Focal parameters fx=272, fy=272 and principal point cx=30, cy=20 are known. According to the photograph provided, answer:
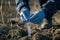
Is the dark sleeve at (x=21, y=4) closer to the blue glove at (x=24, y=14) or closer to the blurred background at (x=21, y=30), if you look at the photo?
the blue glove at (x=24, y=14)

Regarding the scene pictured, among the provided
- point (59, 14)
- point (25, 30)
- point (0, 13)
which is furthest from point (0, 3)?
point (25, 30)

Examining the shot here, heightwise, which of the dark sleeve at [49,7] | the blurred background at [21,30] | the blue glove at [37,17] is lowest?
the blurred background at [21,30]

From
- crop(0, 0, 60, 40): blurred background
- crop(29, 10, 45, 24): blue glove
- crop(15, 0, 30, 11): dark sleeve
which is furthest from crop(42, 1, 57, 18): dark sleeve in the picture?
crop(0, 0, 60, 40): blurred background

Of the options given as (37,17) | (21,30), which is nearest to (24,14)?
(37,17)

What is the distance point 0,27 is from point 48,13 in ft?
3.08

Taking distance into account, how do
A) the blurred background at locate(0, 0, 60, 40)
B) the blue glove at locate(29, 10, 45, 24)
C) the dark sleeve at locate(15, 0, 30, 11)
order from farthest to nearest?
the blurred background at locate(0, 0, 60, 40)
the dark sleeve at locate(15, 0, 30, 11)
the blue glove at locate(29, 10, 45, 24)

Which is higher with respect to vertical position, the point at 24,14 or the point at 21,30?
the point at 24,14

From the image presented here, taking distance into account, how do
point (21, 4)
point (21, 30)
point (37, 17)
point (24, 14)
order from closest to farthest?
point (37, 17)
point (24, 14)
point (21, 4)
point (21, 30)

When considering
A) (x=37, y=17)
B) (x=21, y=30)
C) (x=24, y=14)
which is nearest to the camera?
(x=37, y=17)

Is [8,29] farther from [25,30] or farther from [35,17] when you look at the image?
[35,17]

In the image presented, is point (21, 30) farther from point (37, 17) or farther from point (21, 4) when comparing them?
point (37, 17)

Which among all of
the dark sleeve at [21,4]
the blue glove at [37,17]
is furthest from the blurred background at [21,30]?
the blue glove at [37,17]

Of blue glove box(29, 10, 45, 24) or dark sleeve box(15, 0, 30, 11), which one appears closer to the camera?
blue glove box(29, 10, 45, 24)

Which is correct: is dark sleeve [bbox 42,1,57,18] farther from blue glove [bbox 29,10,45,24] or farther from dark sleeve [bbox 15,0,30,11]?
dark sleeve [bbox 15,0,30,11]
